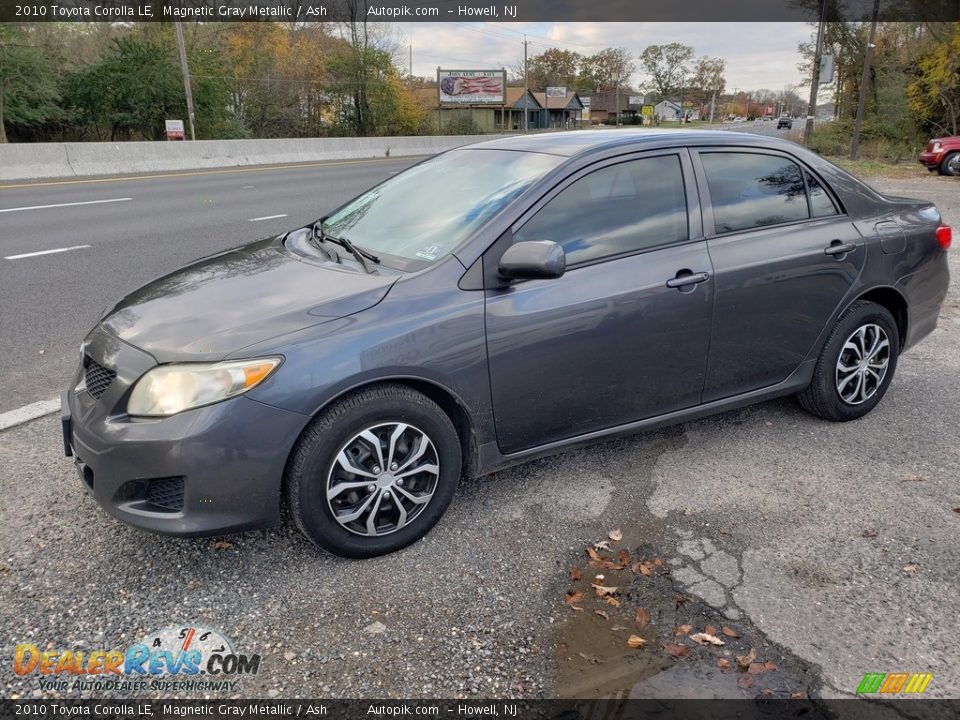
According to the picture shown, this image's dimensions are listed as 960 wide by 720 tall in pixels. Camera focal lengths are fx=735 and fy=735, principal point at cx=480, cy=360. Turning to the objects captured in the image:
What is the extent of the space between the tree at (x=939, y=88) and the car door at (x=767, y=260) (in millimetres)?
28295

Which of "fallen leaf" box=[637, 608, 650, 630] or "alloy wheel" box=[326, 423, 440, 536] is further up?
"alloy wheel" box=[326, 423, 440, 536]

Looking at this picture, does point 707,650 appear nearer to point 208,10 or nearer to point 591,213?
point 591,213

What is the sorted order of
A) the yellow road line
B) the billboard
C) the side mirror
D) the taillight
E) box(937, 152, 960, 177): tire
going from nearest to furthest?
the side mirror → the taillight → the yellow road line → box(937, 152, 960, 177): tire → the billboard

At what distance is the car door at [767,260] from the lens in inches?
147

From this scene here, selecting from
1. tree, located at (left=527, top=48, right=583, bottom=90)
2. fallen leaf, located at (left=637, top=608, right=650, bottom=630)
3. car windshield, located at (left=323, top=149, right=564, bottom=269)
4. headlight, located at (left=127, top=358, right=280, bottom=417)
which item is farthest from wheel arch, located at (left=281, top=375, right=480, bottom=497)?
tree, located at (left=527, top=48, right=583, bottom=90)

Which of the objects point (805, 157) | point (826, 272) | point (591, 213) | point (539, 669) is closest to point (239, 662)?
point (539, 669)

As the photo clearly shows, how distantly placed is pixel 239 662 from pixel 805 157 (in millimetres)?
3843

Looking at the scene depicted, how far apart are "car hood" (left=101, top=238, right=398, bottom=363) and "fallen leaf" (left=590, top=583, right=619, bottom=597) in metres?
1.41

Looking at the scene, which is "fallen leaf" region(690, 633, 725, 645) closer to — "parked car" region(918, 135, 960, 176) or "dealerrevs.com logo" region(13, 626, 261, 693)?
"dealerrevs.com logo" region(13, 626, 261, 693)

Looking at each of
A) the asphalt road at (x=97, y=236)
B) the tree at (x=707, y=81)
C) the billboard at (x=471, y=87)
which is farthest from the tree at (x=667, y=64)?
the asphalt road at (x=97, y=236)

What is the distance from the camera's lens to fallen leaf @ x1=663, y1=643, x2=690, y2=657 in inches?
98.8

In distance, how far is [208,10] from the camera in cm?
3844

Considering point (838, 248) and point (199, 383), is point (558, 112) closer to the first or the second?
point (838, 248)

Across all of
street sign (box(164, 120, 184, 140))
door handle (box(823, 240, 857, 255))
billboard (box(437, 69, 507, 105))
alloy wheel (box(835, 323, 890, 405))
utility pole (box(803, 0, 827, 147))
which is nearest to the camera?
door handle (box(823, 240, 857, 255))
